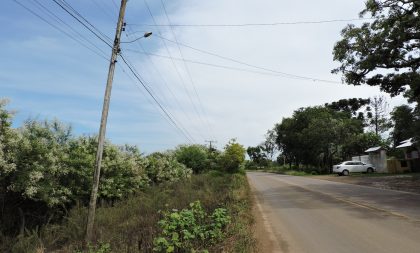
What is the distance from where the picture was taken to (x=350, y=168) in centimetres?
4631

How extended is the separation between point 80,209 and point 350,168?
38131mm

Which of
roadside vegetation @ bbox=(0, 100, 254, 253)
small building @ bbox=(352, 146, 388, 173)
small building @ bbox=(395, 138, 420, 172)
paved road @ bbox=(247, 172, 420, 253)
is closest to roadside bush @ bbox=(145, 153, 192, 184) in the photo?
roadside vegetation @ bbox=(0, 100, 254, 253)

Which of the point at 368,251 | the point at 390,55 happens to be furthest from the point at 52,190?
the point at 390,55

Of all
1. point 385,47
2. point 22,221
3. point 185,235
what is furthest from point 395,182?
point 22,221

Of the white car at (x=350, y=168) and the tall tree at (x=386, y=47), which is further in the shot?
the white car at (x=350, y=168)

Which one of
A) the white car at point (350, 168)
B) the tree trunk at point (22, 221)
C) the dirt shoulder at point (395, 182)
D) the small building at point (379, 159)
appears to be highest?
the small building at point (379, 159)

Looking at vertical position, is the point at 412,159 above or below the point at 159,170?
above

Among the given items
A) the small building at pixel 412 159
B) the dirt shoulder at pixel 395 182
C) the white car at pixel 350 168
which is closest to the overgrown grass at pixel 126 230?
the dirt shoulder at pixel 395 182

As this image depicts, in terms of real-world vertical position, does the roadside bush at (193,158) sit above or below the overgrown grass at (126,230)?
above

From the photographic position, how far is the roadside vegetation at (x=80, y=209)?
8852mm

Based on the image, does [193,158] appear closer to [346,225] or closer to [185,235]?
[346,225]

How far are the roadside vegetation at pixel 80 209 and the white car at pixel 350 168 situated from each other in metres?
31.5

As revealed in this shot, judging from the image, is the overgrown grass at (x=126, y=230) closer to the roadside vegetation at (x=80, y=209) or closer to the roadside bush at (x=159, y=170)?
the roadside vegetation at (x=80, y=209)

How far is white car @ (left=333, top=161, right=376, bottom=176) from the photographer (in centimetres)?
4569
